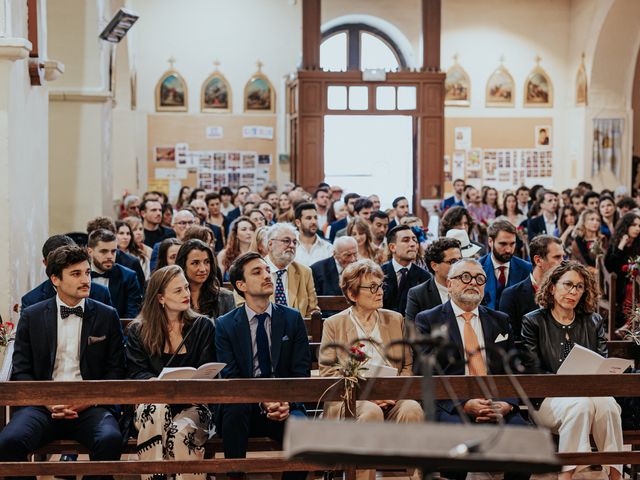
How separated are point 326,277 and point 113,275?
184cm

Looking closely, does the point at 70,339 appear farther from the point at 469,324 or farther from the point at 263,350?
the point at 469,324

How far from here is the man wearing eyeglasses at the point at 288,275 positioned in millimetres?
7508

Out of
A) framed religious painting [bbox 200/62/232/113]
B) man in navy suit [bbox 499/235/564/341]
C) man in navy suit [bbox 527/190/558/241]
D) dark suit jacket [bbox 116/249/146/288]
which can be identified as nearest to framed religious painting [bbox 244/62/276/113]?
framed religious painting [bbox 200/62/232/113]

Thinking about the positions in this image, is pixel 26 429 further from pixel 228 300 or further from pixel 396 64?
pixel 396 64

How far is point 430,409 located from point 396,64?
65.2ft

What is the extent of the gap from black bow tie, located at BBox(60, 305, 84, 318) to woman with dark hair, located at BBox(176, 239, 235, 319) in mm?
1131

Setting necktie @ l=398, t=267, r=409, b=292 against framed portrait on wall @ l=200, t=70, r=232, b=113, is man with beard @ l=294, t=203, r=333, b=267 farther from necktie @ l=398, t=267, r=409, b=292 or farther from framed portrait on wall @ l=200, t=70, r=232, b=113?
framed portrait on wall @ l=200, t=70, r=232, b=113

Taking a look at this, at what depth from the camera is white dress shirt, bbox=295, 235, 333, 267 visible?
9.32m

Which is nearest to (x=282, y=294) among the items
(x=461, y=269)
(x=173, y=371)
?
(x=461, y=269)

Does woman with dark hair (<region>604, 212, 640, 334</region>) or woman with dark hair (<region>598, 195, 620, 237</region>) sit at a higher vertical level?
woman with dark hair (<region>598, 195, 620, 237</region>)

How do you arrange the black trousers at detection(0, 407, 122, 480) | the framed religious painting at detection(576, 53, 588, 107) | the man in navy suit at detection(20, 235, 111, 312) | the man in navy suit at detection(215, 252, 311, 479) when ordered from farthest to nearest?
the framed religious painting at detection(576, 53, 588, 107), the man in navy suit at detection(20, 235, 111, 312), the man in navy suit at detection(215, 252, 311, 479), the black trousers at detection(0, 407, 122, 480)

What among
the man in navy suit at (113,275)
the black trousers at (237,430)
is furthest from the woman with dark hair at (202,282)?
the black trousers at (237,430)

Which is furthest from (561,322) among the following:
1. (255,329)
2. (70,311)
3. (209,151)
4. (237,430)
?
(209,151)

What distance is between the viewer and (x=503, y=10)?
70.8ft
